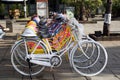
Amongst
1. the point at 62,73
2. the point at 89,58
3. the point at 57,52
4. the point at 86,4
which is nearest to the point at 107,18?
the point at 89,58

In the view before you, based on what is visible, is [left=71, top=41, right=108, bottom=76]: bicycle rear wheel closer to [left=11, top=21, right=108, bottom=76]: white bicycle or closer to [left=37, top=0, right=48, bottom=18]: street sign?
[left=11, top=21, right=108, bottom=76]: white bicycle

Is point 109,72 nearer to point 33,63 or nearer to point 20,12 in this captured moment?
point 33,63

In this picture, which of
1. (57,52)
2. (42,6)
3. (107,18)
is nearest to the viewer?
(57,52)

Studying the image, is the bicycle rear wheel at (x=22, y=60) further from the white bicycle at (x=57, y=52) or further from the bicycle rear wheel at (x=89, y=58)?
the bicycle rear wheel at (x=89, y=58)

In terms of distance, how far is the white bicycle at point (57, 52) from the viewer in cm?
734

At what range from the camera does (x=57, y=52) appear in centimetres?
756

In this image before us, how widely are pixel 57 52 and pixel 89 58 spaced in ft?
2.51

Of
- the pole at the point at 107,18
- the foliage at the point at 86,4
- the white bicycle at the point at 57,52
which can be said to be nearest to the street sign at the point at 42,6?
the pole at the point at 107,18

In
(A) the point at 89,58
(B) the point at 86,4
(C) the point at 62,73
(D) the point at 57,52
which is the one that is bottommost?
(C) the point at 62,73

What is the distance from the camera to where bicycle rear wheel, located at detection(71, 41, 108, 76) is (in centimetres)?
743

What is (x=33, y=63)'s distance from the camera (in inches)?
293

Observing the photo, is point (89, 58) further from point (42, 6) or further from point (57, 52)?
point (42, 6)

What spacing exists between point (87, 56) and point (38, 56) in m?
→ 1.16

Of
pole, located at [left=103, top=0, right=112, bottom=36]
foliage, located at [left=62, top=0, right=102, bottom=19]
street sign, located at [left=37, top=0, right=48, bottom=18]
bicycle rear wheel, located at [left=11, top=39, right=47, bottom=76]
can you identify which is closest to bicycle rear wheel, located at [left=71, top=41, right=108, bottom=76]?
bicycle rear wheel, located at [left=11, top=39, right=47, bottom=76]
